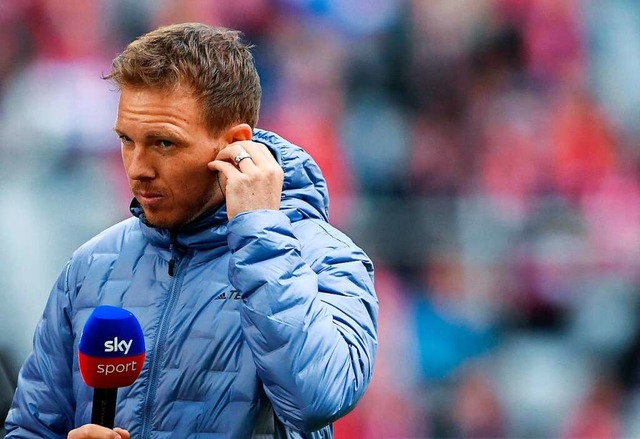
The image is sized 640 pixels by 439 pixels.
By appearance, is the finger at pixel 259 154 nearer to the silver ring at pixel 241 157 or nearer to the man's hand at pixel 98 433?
the silver ring at pixel 241 157

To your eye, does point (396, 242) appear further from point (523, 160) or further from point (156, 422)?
point (156, 422)

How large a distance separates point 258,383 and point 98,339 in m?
0.28

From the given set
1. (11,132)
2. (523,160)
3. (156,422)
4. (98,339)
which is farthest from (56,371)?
(523,160)

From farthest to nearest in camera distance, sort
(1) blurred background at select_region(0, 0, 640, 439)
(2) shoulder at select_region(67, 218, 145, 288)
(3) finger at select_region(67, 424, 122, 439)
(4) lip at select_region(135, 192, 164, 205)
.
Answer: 1. (1) blurred background at select_region(0, 0, 640, 439)
2. (2) shoulder at select_region(67, 218, 145, 288)
3. (4) lip at select_region(135, 192, 164, 205)
4. (3) finger at select_region(67, 424, 122, 439)

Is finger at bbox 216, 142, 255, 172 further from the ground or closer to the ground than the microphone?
further from the ground

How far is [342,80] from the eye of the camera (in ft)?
15.8

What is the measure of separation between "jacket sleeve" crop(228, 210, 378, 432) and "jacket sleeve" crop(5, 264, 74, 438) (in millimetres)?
391

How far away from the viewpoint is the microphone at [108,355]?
1.62 m

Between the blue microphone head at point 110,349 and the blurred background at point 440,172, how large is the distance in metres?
2.85

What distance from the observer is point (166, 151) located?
1.86 meters

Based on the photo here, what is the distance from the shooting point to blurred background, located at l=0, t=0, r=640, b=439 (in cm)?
453

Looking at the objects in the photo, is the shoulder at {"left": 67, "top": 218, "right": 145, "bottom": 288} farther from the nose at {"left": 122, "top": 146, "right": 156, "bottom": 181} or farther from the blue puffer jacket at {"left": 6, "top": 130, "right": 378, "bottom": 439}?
the nose at {"left": 122, "top": 146, "right": 156, "bottom": 181}

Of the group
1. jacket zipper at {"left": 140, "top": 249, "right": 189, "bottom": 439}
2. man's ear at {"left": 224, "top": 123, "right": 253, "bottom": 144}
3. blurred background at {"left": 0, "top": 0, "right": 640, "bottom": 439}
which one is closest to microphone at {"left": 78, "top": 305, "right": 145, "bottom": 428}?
jacket zipper at {"left": 140, "top": 249, "right": 189, "bottom": 439}

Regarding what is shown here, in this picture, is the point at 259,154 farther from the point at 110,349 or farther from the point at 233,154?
the point at 110,349
